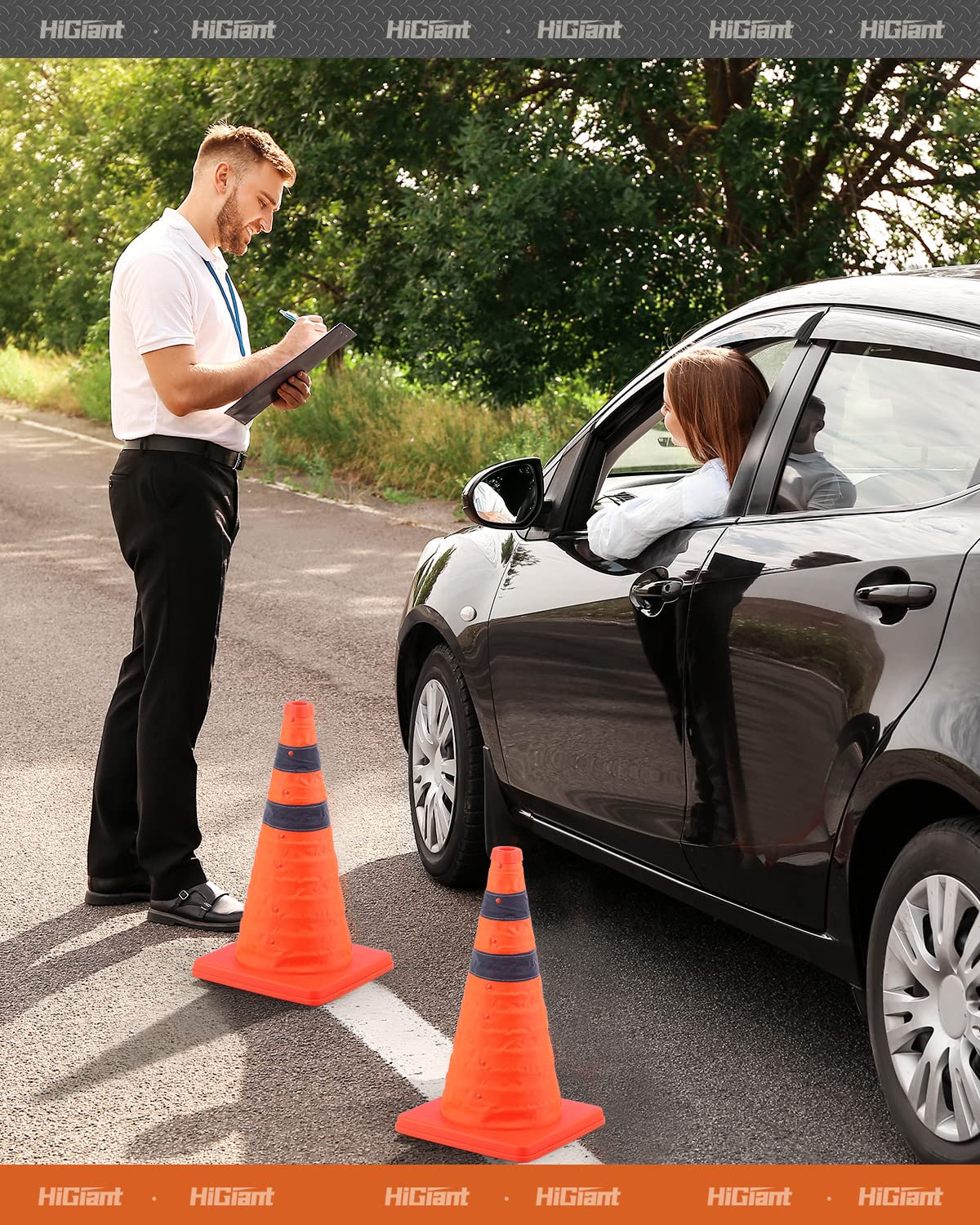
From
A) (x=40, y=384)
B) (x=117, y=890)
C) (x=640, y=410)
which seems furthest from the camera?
(x=40, y=384)

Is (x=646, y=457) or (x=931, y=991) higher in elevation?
(x=646, y=457)

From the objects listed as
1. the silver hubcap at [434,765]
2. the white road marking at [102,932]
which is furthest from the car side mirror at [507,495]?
the white road marking at [102,932]

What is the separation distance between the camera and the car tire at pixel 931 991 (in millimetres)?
3186

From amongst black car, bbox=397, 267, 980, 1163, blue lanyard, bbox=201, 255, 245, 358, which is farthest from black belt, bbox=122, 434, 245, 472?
black car, bbox=397, 267, 980, 1163

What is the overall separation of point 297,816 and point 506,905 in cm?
104

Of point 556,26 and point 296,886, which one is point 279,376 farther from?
point 556,26

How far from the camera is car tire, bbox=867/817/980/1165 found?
3.19 metres

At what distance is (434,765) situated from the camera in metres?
5.40

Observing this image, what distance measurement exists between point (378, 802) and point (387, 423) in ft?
38.6

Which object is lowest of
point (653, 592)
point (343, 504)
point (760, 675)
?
point (343, 504)

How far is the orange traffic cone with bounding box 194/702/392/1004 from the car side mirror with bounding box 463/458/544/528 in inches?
29.7

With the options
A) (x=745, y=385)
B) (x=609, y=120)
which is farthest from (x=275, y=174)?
(x=609, y=120)

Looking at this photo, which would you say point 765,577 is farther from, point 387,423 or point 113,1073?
point 387,423

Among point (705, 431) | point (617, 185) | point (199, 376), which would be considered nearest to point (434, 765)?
point (199, 376)
